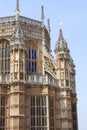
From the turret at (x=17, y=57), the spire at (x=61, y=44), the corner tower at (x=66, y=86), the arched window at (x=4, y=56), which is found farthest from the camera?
the spire at (x=61, y=44)

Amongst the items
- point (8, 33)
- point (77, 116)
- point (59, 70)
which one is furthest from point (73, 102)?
point (8, 33)

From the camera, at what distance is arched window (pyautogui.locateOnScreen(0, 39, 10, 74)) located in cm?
4694

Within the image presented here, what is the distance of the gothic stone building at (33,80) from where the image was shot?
4262 centimetres

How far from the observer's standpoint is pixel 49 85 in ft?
145

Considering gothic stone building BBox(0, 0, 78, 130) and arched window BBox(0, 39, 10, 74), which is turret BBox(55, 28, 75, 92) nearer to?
gothic stone building BBox(0, 0, 78, 130)

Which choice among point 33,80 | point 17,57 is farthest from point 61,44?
point 17,57

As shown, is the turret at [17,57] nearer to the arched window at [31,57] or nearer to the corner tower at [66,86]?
the arched window at [31,57]

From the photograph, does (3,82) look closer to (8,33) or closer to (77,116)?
(8,33)

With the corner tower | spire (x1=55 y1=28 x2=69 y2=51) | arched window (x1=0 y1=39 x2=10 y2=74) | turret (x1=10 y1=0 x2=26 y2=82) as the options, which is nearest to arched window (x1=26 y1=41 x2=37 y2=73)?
arched window (x1=0 y1=39 x2=10 y2=74)

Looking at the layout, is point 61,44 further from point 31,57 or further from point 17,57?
point 17,57

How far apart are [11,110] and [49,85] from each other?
222 inches

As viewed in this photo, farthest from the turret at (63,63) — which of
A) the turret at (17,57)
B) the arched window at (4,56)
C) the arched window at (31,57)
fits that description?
the arched window at (4,56)

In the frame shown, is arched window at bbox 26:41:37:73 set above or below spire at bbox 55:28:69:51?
below

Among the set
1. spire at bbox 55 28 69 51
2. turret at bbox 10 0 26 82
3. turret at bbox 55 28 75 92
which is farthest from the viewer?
spire at bbox 55 28 69 51
